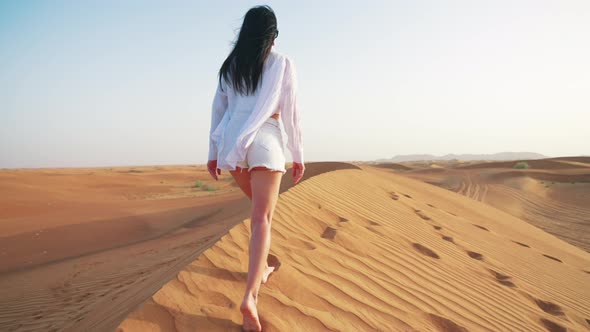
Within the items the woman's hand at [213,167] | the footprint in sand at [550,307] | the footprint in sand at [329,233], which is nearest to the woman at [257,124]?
the woman's hand at [213,167]

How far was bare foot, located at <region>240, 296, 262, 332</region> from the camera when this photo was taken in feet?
5.63

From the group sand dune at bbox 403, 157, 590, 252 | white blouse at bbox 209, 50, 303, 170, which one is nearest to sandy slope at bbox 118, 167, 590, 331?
white blouse at bbox 209, 50, 303, 170

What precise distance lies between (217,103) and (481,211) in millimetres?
7842

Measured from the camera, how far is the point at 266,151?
1.74 metres

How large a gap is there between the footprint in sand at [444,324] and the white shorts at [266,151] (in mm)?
1558

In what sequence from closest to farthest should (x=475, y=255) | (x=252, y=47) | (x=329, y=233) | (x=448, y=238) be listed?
1. (x=252, y=47)
2. (x=329, y=233)
3. (x=475, y=255)
4. (x=448, y=238)

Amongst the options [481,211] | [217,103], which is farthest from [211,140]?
[481,211]

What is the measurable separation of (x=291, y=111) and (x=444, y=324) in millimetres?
1791

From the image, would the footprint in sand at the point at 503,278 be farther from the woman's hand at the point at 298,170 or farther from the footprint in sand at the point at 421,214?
the woman's hand at the point at 298,170

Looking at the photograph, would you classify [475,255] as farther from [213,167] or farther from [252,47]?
[252,47]

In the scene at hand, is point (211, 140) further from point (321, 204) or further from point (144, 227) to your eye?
point (144, 227)

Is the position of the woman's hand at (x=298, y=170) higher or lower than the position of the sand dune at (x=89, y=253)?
higher

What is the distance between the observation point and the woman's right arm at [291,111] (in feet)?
6.22

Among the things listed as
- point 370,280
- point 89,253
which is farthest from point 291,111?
point 89,253
